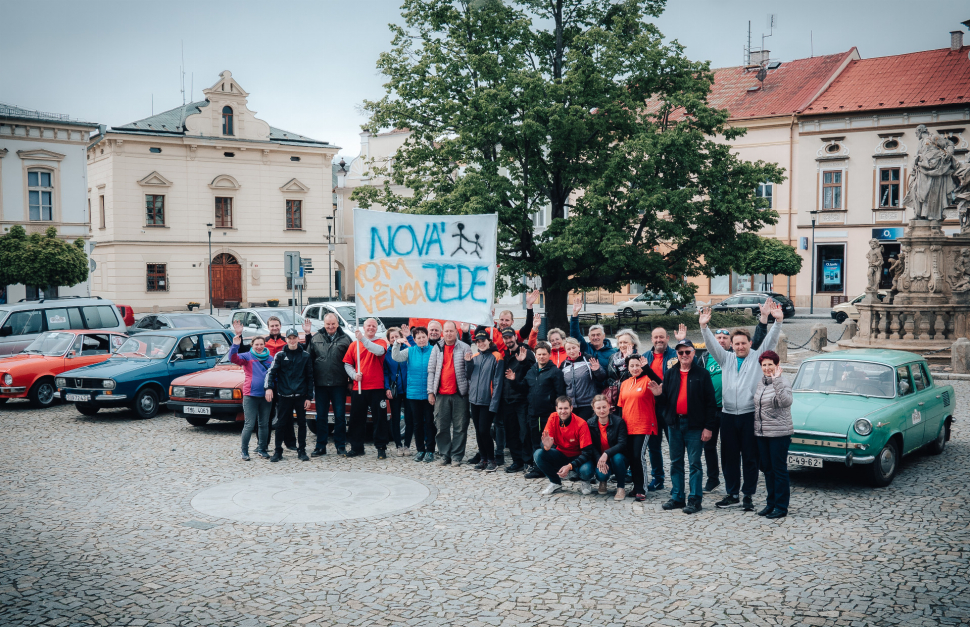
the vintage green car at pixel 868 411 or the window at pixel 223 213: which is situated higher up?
the window at pixel 223 213

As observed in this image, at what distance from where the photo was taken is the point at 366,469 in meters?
10.7

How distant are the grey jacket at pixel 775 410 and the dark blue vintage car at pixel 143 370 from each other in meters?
11.2

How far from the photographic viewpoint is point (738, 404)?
28.0 feet

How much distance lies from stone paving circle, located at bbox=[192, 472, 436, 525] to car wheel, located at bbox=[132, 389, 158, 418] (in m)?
5.80

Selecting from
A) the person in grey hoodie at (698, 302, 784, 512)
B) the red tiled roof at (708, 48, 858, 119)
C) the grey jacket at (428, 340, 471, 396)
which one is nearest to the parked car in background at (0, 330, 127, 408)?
the grey jacket at (428, 340, 471, 396)

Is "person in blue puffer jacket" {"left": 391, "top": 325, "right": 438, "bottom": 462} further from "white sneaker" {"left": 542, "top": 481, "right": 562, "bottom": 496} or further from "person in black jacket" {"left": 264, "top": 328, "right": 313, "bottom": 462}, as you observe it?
"white sneaker" {"left": 542, "top": 481, "right": 562, "bottom": 496}

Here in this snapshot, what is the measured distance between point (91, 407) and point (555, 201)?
51.7 ft

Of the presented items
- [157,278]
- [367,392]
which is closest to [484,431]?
[367,392]

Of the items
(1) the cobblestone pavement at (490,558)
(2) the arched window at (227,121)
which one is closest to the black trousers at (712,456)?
(1) the cobblestone pavement at (490,558)

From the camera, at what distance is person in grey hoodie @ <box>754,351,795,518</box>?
823 cm

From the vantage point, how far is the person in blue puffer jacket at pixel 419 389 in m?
11.2

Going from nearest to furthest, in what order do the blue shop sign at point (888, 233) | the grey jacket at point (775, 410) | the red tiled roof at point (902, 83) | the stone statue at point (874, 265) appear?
the grey jacket at point (775, 410) → the stone statue at point (874, 265) → the red tiled roof at point (902, 83) → the blue shop sign at point (888, 233)

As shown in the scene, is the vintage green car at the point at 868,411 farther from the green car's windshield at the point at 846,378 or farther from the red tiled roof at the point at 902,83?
the red tiled roof at the point at 902,83

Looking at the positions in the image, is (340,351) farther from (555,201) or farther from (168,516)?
(555,201)
